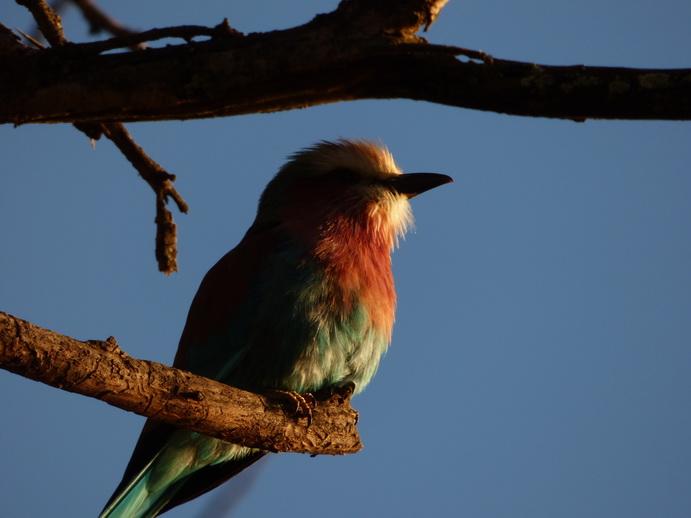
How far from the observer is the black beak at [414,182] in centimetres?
472

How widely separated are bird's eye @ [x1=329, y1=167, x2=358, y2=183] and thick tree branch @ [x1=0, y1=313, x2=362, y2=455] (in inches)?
58.3

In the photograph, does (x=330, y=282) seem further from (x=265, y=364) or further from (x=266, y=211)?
(x=266, y=211)

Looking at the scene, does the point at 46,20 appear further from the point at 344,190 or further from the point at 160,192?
the point at 344,190

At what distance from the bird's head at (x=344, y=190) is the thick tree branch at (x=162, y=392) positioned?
119 cm

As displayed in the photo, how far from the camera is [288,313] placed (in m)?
3.76

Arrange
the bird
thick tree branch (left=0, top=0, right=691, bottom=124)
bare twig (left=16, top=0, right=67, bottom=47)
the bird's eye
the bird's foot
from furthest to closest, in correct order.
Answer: the bird's eye < the bird < the bird's foot < bare twig (left=16, top=0, right=67, bottom=47) < thick tree branch (left=0, top=0, right=691, bottom=124)

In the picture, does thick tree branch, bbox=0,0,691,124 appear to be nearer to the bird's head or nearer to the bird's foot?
the bird's foot

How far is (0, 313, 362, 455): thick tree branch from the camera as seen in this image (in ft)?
7.20

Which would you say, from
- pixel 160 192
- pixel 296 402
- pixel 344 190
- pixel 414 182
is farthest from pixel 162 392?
pixel 414 182

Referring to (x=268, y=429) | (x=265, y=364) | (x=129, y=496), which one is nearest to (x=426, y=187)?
(x=265, y=364)

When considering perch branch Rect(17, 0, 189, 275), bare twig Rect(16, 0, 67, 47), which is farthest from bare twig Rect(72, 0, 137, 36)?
bare twig Rect(16, 0, 67, 47)

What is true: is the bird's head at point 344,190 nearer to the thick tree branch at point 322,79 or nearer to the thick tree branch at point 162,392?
the thick tree branch at point 162,392

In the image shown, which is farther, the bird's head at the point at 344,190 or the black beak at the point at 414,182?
the black beak at the point at 414,182

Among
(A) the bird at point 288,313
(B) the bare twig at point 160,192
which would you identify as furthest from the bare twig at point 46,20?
(A) the bird at point 288,313
